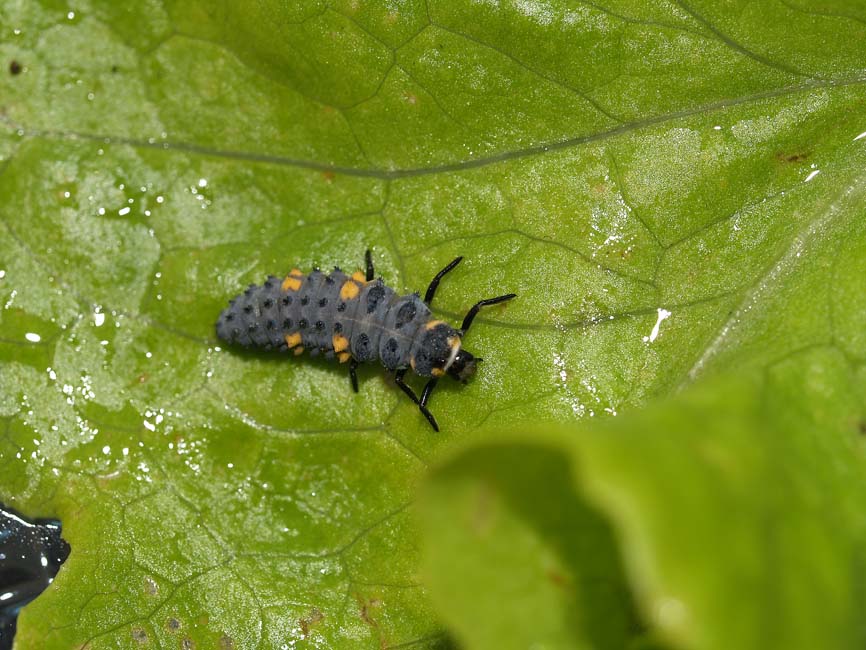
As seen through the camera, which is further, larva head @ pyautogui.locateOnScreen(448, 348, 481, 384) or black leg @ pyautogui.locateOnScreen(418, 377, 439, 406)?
black leg @ pyautogui.locateOnScreen(418, 377, 439, 406)

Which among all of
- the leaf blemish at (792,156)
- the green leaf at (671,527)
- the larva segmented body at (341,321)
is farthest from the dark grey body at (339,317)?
the green leaf at (671,527)

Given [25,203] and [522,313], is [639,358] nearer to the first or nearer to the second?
[522,313]

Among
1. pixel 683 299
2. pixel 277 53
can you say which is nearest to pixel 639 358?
pixel 683 299

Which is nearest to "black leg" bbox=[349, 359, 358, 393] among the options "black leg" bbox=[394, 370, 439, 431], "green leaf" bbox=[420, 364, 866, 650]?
"black leg" bbox=[394, 370, 439, 431]

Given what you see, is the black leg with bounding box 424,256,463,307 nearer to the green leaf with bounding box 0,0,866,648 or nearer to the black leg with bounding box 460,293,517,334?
the green leaf with bounding box 0,0,866,648

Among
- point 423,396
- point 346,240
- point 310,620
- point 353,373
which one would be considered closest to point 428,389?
point 423,396

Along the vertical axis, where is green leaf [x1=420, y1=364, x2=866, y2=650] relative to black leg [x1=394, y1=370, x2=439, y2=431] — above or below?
above
